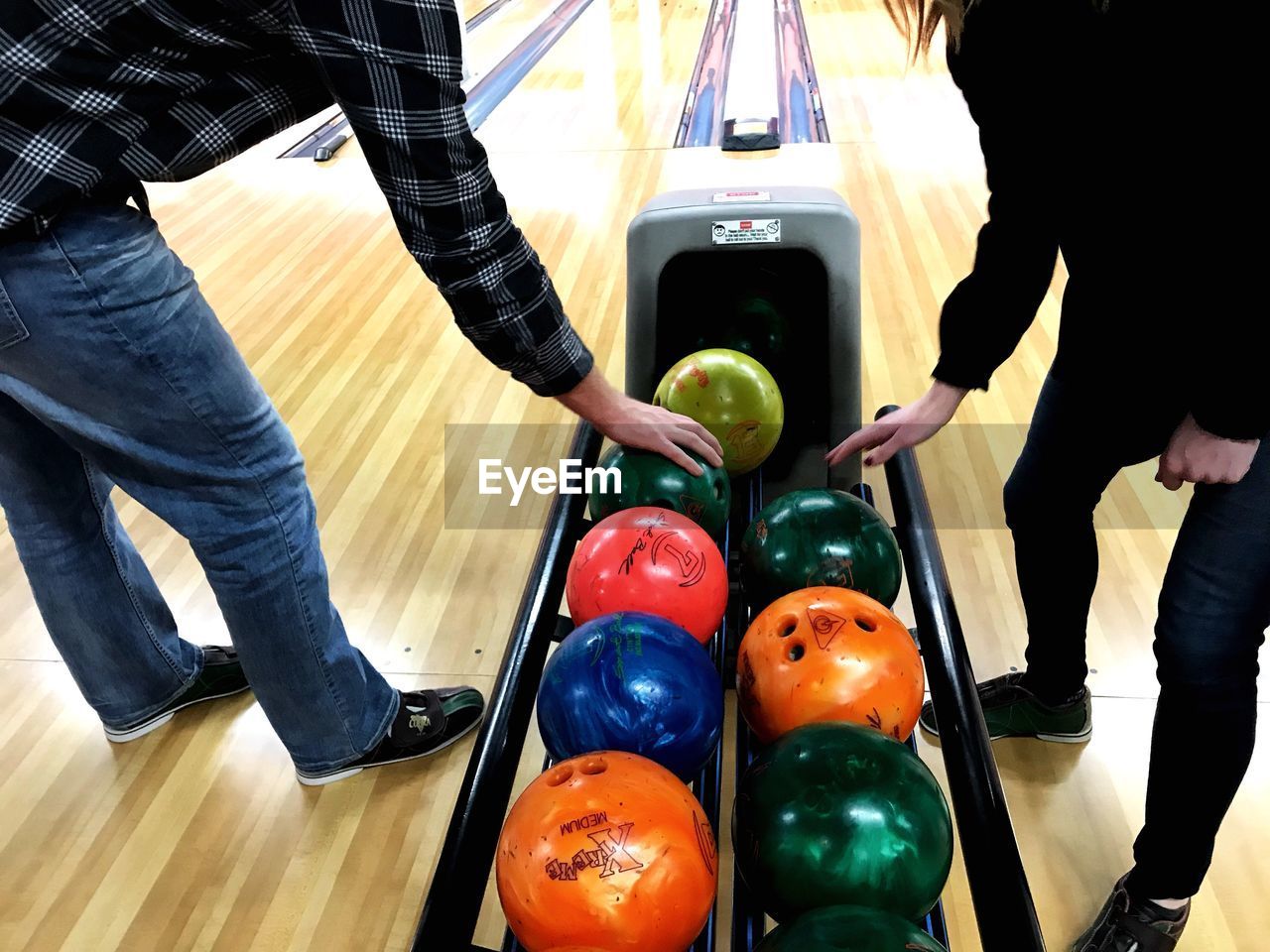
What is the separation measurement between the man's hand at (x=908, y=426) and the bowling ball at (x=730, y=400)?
6.1 inches

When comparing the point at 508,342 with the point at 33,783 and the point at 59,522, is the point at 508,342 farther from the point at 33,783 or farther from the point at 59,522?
the point at 33,783

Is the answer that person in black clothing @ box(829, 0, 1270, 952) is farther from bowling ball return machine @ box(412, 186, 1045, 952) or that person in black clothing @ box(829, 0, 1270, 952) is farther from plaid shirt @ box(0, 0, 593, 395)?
plaid shirt @ box(0, 0, 593, 395)

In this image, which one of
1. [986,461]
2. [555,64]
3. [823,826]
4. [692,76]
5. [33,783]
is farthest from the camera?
[555,64]

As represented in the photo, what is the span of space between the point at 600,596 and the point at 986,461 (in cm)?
106

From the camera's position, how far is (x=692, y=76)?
4273 millimetres

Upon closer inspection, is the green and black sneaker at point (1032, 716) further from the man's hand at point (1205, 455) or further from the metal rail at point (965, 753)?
the man's hand at point (1205, 455)

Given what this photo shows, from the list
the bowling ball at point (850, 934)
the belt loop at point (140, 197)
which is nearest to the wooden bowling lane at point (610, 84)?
the belt loop at point (140, 197)

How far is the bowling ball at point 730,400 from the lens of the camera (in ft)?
4.26

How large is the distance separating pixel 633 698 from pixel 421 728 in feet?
1.78

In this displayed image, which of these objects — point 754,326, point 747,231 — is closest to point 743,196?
point 747,231

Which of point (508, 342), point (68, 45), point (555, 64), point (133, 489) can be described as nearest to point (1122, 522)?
point (508, 342)

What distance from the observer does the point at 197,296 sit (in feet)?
3.04

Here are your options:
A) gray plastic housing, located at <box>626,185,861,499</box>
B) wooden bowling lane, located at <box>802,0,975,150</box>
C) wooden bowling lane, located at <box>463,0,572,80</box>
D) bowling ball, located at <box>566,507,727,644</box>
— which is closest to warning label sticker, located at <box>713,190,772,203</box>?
gray plastic housing, located at <box>626,185,861,499</box>

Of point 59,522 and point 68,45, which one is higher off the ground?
point 68,45
